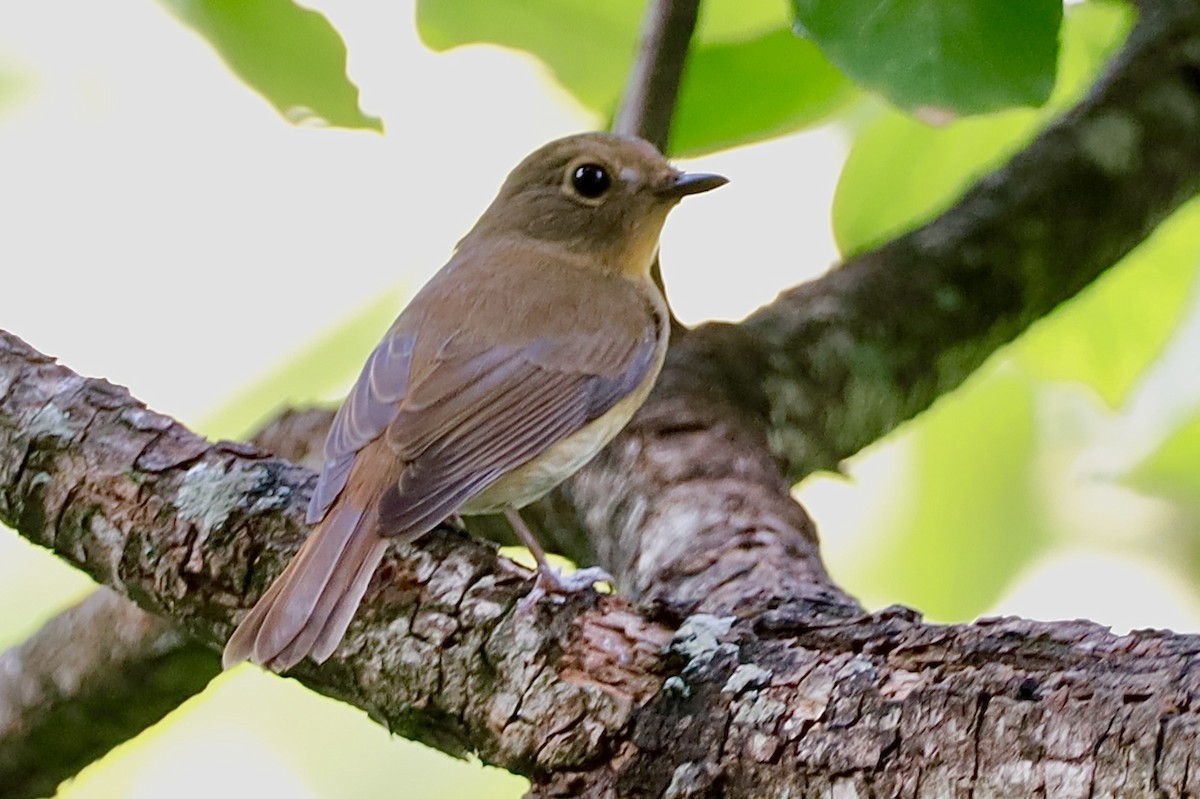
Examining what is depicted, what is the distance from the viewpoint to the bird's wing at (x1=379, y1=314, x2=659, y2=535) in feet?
6.91

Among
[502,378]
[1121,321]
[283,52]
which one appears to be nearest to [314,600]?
[502,378]

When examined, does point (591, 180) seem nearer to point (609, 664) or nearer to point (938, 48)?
point (938, 48)

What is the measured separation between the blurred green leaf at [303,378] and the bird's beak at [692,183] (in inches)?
32.1

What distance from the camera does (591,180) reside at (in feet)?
9.52

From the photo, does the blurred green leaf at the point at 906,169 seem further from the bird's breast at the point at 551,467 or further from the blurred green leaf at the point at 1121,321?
the bird's breast at the point at 551,467

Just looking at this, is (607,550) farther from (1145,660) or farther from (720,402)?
(1145,660)

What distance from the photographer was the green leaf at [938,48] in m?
1.96

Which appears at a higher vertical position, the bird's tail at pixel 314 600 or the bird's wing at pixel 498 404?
the bird's wing at pixel 498 404

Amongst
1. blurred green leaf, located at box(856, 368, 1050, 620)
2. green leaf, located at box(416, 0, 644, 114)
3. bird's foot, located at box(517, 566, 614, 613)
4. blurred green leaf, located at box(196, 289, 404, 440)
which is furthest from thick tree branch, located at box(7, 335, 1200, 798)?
blurred green leaf, located at box(856, 368, 1050, 620)

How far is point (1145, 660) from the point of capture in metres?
1.27

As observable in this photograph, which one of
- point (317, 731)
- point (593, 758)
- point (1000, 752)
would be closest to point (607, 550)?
point (593, 758)

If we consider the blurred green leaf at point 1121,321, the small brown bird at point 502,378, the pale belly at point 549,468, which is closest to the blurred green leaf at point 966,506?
the blurred green leaf at point 1121,321

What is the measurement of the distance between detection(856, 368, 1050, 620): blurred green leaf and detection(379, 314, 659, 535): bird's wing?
116 centimetres

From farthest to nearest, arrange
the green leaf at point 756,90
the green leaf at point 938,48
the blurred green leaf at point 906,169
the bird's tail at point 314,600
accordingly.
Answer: the blurred green leaf at point 906,169 → the green leaf at point 756,90 → the green leaf at point 938,48 → the bird's tail at point 314,600
